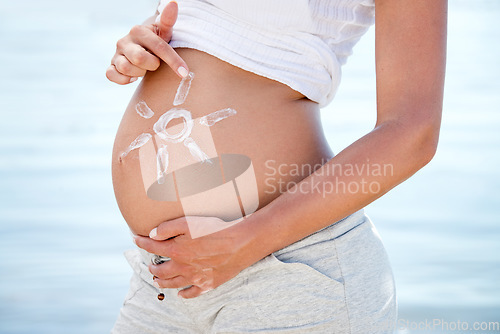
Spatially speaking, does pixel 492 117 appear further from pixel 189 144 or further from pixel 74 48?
pixel 189 144

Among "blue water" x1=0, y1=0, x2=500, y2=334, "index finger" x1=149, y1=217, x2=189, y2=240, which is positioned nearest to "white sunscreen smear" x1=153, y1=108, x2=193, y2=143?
"index finger" x1=149, y1=217, x2=189, y2=240

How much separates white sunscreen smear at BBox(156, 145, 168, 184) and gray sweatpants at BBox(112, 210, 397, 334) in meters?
0.17

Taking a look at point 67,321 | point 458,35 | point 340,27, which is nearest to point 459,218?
point 67,321

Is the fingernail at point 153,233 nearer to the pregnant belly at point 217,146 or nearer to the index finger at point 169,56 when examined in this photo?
the pregnant belly at point 217,146

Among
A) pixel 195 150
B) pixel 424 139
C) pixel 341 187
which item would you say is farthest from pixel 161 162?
pixel 424 139

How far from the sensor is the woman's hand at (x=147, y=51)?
88 cm

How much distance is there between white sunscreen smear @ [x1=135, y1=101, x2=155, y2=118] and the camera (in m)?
0.93

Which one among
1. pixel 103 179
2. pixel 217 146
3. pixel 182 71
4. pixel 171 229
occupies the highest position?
pixel 103 179

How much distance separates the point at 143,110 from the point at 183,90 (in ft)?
0.26

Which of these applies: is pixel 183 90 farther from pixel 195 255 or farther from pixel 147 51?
pixel 195 255

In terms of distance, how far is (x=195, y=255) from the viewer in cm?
82

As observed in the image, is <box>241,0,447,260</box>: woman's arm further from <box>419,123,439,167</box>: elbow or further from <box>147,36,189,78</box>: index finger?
<box>147,36,189,78</box>: index finger

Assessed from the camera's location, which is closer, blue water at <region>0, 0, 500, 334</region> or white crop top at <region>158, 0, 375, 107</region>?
white crop top at <region>158, 0, 375, 107</region>

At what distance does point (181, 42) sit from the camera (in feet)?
3.07
